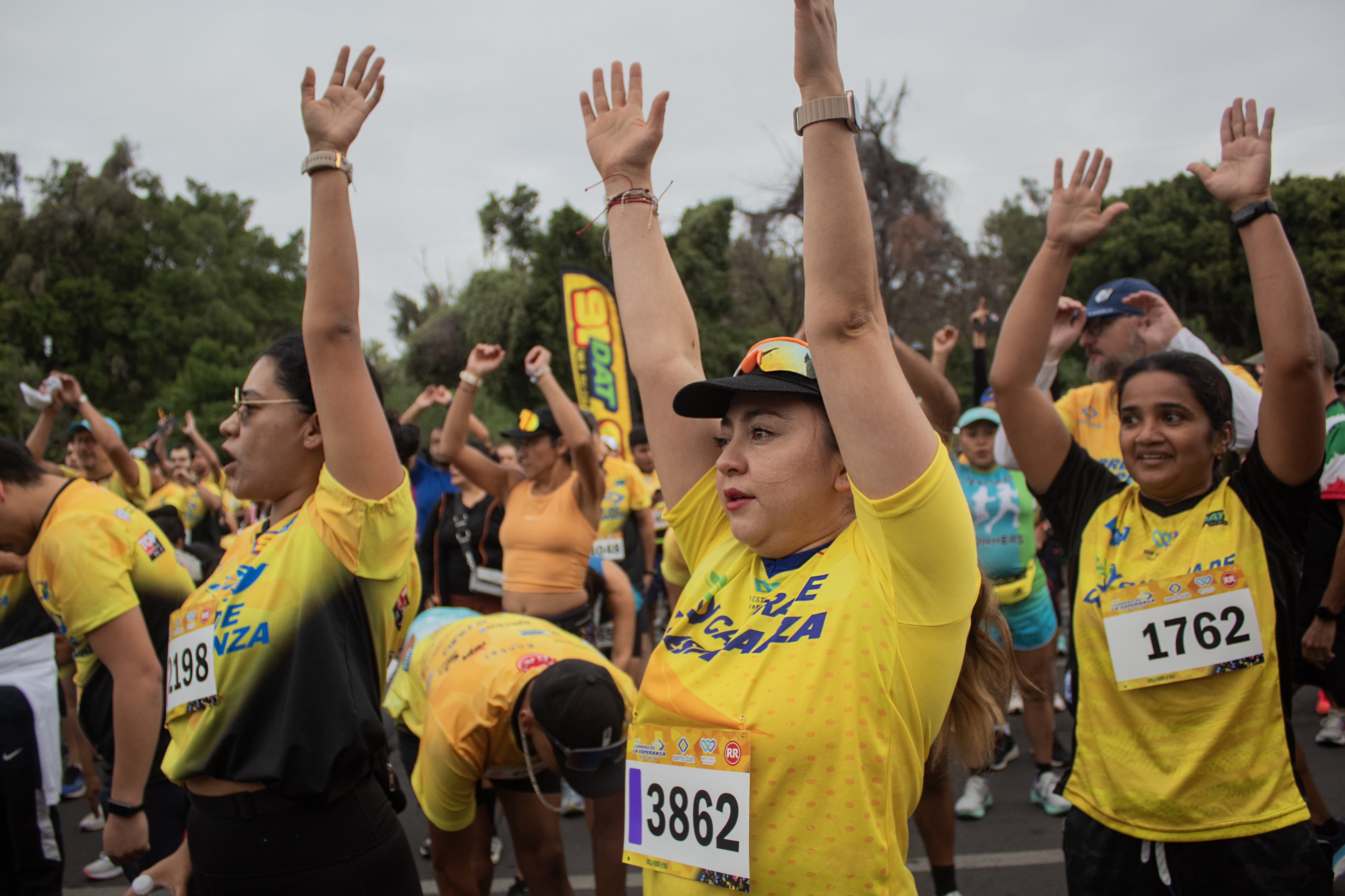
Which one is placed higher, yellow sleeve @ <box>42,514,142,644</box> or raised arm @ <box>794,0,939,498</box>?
raised arm @ <box>794,0,939,498</box>

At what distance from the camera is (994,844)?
408cm

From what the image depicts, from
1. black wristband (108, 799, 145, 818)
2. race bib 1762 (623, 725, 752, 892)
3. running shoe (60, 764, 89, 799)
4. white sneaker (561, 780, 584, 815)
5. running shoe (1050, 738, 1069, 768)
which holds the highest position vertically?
race bib 1762 (623, 725, 752, 892)

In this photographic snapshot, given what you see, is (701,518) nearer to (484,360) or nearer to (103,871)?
(484,360)

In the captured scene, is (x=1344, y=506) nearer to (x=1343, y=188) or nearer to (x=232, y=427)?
(x=232, y=427)

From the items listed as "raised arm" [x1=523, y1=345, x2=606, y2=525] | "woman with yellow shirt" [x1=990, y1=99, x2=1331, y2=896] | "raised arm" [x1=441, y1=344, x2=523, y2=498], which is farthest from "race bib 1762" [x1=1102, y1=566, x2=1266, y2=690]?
"raised arm" [x1=441, y1=344, x2=523, y2=498]

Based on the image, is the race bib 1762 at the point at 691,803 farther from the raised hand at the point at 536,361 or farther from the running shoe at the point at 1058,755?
the running shoe at the point at 1058,755

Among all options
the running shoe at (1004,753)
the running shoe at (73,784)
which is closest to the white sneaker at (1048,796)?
the running shoe at (1004,753)

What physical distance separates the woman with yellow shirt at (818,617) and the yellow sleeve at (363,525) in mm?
815

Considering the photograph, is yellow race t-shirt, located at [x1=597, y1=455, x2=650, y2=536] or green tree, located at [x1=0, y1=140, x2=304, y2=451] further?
Answer: green tree, located at [x1=0, y1=140, x2=304, y2=451]

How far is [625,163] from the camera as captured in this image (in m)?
1.98

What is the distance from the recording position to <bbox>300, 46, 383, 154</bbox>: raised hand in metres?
1.92

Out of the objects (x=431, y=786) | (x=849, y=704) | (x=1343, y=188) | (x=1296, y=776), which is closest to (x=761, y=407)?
(x=849, y=704)

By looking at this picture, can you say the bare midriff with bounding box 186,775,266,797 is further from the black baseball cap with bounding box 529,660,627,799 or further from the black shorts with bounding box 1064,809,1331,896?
the black shorts with bounding box 1064,809,1331,896

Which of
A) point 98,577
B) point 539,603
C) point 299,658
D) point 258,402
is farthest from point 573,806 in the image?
point 258,402
